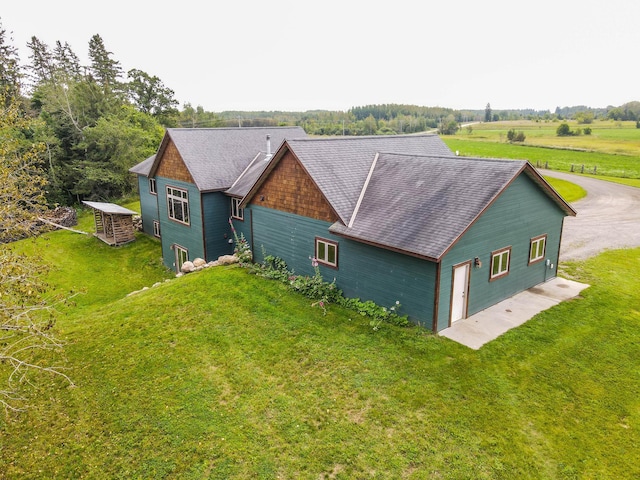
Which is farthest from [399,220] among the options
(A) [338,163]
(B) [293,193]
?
(B) [293,193]

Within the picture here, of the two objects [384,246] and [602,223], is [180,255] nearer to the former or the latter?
[384,246]

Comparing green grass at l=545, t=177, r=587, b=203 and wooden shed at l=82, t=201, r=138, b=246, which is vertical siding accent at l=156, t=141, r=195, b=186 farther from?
green grass at l=545, t=177, r=587, b=203

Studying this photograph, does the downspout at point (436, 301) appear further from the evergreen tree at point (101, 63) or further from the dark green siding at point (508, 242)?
the evergreen tree at point (101, 63)

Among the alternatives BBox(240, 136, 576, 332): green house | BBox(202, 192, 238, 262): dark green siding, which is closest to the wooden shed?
BBox(202, 192, 238, 262): dark green siding

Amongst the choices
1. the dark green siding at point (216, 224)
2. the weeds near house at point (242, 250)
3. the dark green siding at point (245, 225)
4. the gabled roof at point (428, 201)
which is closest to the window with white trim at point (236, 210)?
the dark green siding at point (245, 225)

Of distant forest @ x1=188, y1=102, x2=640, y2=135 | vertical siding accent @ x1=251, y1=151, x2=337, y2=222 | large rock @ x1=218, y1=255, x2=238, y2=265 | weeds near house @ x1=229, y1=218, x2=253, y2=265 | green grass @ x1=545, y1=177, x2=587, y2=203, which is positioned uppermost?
distant forest @ x1=188, y1=102, x2=640, y2=135

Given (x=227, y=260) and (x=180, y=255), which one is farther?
(x=180, y=255)
